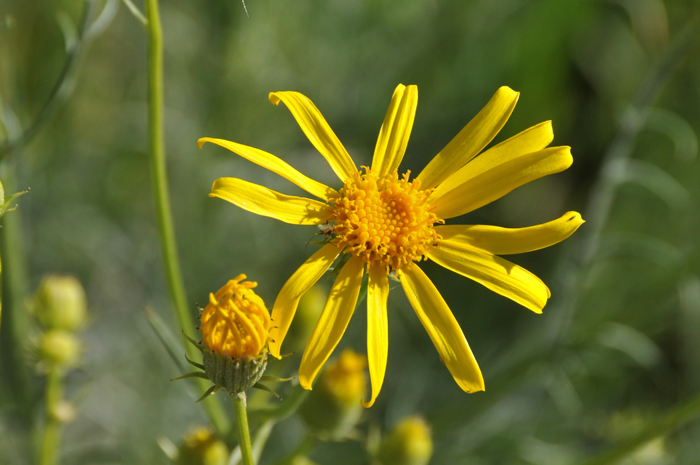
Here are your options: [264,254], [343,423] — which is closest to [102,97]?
[264,254]

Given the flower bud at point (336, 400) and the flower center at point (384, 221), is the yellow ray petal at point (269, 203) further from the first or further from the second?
the flower bud at point (336, 400)

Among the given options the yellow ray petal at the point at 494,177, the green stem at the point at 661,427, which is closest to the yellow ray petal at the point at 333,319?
the yellow ray petal at the point at 494,177

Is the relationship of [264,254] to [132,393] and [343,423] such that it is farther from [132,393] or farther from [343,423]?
[343,423]

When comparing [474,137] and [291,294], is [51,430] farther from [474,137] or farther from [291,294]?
[474,137]

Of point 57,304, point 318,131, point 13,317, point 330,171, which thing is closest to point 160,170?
→ point 318,131

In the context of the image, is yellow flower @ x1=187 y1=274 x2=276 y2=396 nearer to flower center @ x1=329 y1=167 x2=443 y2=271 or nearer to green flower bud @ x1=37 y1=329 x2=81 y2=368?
flower center @ x1=329 y1=167 x2=443 y2=271

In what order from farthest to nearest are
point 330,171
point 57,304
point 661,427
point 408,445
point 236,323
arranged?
point 330,171 → point 57,304 → point 408,445 → point 661,427 → point 236,323

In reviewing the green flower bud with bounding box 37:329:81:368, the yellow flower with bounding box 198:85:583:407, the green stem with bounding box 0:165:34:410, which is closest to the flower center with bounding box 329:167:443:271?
the yellow flower with bounding box 198:85:583:407
